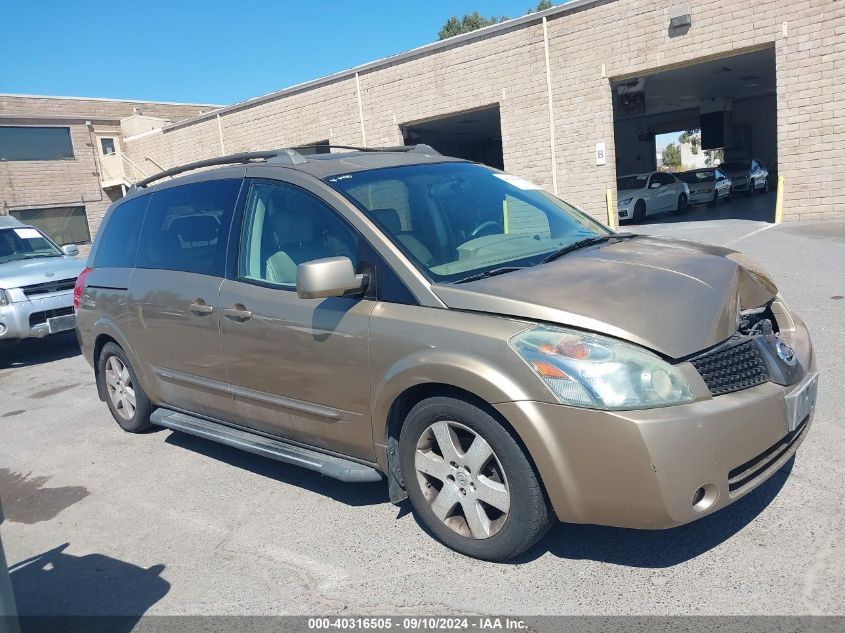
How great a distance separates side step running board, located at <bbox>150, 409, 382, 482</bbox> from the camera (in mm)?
3592

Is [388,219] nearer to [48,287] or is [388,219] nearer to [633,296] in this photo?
[633,296]

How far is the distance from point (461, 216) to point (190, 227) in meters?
1.91

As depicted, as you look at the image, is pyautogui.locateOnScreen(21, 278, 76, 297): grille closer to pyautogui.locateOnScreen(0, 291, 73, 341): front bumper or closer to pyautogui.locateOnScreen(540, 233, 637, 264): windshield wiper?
pyautogui.locateOnScreen(0, 291, 73, 341): front bumper

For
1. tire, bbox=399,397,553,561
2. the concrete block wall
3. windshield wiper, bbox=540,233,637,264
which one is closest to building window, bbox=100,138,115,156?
the concrete block wall

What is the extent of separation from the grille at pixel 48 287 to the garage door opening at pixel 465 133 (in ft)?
41.3

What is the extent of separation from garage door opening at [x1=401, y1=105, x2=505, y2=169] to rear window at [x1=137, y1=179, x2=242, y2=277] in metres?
15.2

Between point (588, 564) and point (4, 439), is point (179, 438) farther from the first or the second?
point (588, 564)

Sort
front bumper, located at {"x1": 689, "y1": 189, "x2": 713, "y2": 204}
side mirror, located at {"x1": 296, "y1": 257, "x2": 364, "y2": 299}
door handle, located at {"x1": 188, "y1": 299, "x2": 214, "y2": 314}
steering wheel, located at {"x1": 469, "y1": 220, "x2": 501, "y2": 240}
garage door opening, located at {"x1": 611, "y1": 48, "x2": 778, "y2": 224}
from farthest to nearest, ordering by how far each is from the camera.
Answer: front bumper, located at {"x1": 689, "y1": 189, "x2": 713, "y2": 204}
garage door opening, located at {"x1": 611, "y1": 48, "x2": 778, "y2": 224}
door handle, located at {"x1": 188, "y1": 299, "x2": 214, "y2": 314}
steering wheel, located at {"x1": 469, "y1": 220, "x2": 501, "y2": 240}
side mirror, located at {"x1": 296, "y1": 257, "x2": 364, "y2": 299}

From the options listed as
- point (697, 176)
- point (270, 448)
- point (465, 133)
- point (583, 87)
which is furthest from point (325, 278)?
point (465, 133)

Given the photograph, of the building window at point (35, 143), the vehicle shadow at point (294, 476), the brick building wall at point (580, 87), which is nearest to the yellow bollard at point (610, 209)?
the brick building wall at point (580, 87)

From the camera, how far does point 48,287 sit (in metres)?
8.94

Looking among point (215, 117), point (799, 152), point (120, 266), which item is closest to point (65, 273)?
point (120, 266)

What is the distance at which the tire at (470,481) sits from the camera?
2945 mm

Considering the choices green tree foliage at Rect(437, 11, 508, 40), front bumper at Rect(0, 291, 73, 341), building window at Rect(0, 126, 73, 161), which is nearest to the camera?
front bumper at Rect(0, 291, 73, 341)
